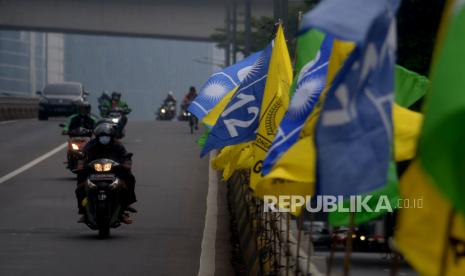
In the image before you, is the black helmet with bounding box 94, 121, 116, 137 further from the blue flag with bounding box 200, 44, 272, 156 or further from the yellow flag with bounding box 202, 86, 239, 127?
the blue flag with bounding box 200, 44, 272, 156

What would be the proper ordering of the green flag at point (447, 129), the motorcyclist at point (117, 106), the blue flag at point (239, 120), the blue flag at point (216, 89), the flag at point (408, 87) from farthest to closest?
the motorcyclist at point (117, 106) < the blue flag at point (216, 89) < the blue flag at point (239, 120) < the flag at point (408, 87) < the green flag at point (447, 129)

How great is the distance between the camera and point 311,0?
49531 mm

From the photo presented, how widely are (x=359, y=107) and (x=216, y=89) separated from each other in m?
12.1

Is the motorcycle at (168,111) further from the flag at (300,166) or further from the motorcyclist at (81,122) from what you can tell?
the flag at (300,166)

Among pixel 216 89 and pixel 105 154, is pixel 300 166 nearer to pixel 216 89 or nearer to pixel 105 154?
pixel 216 89

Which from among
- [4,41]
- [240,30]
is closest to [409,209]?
[240,30]

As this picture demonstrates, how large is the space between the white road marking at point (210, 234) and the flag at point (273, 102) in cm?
276

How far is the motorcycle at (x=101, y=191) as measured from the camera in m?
20.4

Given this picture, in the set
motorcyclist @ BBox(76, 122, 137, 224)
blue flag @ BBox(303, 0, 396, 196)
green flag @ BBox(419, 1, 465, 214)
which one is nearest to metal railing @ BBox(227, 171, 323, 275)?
motorcyclist @ BBox(76, 122, 137, 224)

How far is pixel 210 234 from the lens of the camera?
21031mm

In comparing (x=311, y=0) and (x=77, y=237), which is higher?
(x=311, y=0)

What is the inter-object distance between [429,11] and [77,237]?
24.1 m

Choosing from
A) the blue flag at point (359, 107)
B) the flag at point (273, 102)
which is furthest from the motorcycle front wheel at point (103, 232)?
the blue flag at point (359, 107)

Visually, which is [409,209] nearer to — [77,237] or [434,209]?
[434,209]
